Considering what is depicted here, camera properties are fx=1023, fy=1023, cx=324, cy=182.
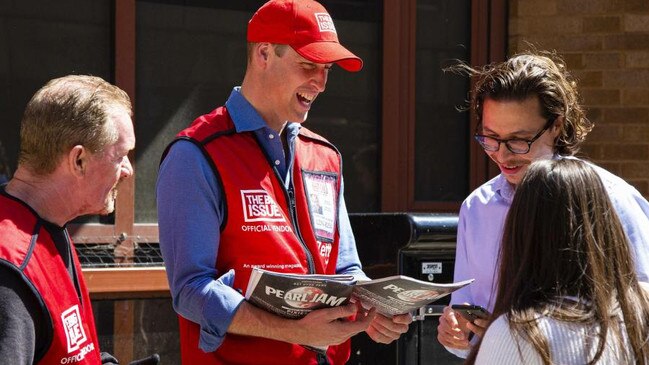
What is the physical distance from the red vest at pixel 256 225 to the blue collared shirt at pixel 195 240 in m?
0.04

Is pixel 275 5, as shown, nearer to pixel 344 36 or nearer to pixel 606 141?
pixel 344 36

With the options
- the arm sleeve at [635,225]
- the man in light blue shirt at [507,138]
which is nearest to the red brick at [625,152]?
the man in light blue shirt at [507,138]

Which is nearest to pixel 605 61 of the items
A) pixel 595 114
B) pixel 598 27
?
pixel 598 27

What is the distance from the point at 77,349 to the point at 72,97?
56cm

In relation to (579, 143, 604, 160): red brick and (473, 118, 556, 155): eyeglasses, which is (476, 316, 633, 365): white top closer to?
(473, 118, 556, 155): eyeglasses

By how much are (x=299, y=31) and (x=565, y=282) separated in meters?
1.19

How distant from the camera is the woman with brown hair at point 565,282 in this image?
1.97 m

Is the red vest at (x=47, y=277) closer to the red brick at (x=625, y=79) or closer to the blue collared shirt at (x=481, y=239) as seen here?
the blue collared shirt at (x=481, y=239)

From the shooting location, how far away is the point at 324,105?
17.5ft

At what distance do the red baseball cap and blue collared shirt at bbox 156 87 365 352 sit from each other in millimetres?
416

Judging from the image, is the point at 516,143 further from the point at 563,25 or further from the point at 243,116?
the point at 563,25

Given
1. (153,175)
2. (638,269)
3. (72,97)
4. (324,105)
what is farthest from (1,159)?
(638,269)

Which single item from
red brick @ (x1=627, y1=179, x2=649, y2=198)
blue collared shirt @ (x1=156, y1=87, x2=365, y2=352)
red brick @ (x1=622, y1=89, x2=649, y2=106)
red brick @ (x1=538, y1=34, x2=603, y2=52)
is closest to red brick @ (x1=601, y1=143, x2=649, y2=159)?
red brick @ (x1=627, y1=179, x2=649, y2=198)

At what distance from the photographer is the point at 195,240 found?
2.64m
